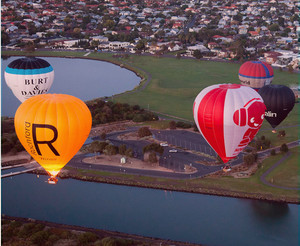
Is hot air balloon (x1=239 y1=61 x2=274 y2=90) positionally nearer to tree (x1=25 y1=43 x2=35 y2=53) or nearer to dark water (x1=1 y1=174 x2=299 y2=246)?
dark water (x1=1 y1=174 x2=299 y2=246)

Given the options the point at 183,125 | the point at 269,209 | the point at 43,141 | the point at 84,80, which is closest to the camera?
the point at 43,141

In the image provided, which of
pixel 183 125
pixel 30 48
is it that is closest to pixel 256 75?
pixel 183 125

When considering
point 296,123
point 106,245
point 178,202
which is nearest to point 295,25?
point 296,123

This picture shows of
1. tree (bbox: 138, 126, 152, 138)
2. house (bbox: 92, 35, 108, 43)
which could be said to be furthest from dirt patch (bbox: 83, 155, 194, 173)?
house (bbox: 92, 35, 108, 43)

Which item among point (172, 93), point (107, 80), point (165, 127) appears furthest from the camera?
point (107, 80)

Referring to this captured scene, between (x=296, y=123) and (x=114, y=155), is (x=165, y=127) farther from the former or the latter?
(x=296, y=123)

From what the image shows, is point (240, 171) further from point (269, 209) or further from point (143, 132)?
point (143, 132)
